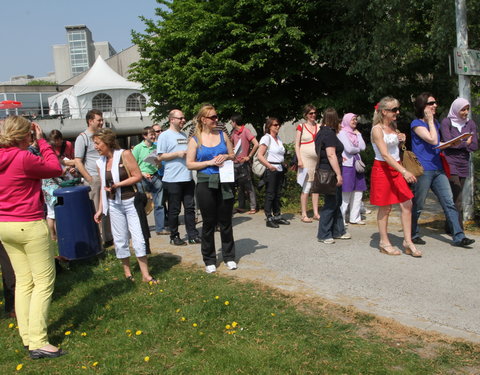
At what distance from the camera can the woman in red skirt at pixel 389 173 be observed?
5.72 m

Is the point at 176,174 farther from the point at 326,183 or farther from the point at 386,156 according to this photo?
the point at 386,156

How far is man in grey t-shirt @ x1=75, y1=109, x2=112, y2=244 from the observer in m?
6.71

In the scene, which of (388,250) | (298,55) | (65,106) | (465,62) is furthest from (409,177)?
(65,106)

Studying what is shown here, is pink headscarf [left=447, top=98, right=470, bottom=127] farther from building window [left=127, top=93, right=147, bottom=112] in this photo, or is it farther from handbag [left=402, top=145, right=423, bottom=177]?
building window [left=127, top=93, right=147, bottom=112]

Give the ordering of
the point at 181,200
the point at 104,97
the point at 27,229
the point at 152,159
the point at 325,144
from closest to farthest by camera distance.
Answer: the point at 27,229
the point at 325,144
the point at 181,200
the point at 152,159
the point at 104,97

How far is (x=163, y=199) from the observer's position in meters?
8.32

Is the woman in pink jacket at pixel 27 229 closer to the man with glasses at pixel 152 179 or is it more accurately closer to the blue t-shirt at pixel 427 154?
the man with glasses at pixel 152 179

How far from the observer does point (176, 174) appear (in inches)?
276

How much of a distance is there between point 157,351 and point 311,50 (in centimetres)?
1148

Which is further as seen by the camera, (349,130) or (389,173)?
(349,130)

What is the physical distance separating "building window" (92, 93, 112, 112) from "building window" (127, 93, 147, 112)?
1.79 m

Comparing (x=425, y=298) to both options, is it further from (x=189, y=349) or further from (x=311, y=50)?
(x=311, y=50)

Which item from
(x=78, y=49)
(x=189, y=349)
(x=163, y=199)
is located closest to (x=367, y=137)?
(x=163, y=199)

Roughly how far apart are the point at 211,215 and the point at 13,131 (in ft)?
8.25
